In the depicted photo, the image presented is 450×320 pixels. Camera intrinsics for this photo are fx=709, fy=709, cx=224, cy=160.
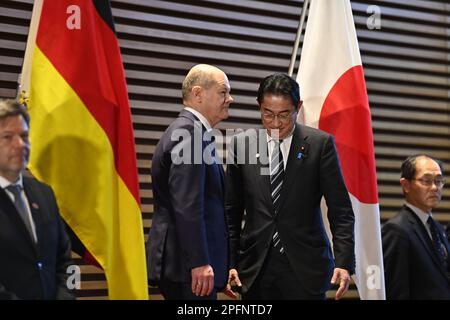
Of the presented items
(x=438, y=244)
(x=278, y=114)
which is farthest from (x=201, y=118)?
(x=438, y=244)

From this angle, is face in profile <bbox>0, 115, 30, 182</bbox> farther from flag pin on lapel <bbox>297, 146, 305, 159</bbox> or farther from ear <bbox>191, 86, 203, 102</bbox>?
flag pin on lapel <bbox>297, 146, 305, 159</bbox>

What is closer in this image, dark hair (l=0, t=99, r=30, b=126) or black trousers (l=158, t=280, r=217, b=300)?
dark hair (l=0, t=99, r=30, b=126)

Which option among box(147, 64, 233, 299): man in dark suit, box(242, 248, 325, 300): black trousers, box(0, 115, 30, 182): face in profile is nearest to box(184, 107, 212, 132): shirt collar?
box(147, 64, 233, 299): man in dark suit

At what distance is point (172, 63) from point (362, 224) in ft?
5.71

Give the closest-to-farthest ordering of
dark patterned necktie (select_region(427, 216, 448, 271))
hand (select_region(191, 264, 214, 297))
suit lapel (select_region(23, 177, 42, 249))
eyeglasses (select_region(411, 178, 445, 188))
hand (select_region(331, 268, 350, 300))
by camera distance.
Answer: suit lapel (select_region(23, 177, 42, 249)), hand (select_region(191, 264, 214, 297)), hand (select_region(331, 268, 350, 300)), dark patterned necktie (select_region(427, 216, 448, 271)), eyeglasses (select_region(411, 178, 445, 188))

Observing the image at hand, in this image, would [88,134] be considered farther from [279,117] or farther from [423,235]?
[423,235]

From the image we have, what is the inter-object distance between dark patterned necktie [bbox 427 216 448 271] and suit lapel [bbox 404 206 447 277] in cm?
4

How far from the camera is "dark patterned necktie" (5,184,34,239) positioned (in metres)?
2.78

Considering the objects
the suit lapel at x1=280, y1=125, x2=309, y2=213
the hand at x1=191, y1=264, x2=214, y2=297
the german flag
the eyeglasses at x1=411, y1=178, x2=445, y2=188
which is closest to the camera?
the hand at x1=191, y1=264, x2=214, y2=297

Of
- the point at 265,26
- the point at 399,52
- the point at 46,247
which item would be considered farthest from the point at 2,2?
the point at 399,52

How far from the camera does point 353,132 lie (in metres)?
4.62

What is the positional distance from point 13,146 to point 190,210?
860mm

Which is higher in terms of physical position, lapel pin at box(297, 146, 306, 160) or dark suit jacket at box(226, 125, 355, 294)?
lapel pin at box(297, 146, 306, 160)
